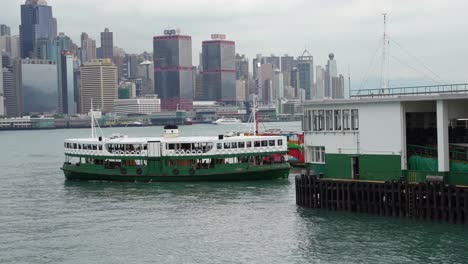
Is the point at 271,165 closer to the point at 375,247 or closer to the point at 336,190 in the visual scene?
the point at 336,190

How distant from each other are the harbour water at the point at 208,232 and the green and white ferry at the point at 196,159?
28.0 feet

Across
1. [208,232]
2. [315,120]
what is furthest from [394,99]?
[208,232]

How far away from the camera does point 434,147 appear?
43.8 metres

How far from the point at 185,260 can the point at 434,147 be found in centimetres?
1558

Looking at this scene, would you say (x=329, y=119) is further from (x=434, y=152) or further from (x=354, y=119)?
(x=434, y=152)

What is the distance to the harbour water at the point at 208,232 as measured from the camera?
3759cm

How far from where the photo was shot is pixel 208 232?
44125mm

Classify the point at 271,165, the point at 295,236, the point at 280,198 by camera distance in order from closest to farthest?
the point at 295,236 < the point at 280,198 < the point at 271,165

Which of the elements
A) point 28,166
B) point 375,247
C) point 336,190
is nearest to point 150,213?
point 336,190

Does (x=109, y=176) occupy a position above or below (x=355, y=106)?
below

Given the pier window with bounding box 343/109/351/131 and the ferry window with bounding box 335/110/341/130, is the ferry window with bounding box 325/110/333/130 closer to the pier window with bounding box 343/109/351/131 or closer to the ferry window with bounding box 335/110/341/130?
the ferry window with bounding box 335/110/341/130

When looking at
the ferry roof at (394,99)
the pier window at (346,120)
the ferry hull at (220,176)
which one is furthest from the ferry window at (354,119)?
the ferry hull at (220,176)

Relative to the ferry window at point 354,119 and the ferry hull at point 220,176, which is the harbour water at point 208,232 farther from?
the ferry hull at point 220,176

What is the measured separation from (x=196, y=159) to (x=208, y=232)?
2768 cm
